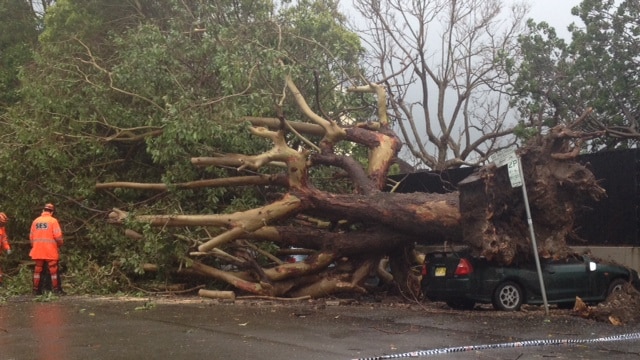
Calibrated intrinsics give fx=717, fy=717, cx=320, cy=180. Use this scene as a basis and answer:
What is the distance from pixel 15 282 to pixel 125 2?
7340 millimetres

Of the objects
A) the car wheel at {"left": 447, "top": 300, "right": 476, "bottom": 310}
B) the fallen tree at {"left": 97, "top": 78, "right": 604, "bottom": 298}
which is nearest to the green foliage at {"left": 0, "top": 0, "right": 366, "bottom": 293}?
the fallen tree at {"left": 97, "top": 78, "right": 604, "bottom": 298}

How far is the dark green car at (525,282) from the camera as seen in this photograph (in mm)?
10992

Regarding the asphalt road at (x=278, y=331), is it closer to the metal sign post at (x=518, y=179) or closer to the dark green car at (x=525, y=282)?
the dark green car at (x=525, y=282)

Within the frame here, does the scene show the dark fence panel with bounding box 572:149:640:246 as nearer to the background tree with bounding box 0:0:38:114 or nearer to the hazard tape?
the hazard tape

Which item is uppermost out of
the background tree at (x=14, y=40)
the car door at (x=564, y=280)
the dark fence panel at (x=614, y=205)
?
the background tree at (x=14, y=40)

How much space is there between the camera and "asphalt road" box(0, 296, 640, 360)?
7145mm

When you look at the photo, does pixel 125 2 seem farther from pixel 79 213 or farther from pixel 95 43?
pixel 79 213

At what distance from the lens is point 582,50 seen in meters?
20.4

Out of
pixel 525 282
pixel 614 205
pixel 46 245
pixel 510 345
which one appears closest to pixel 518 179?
pixel 525 282

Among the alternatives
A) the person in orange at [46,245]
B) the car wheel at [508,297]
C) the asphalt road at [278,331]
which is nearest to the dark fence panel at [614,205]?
the car wheel at [508,297]

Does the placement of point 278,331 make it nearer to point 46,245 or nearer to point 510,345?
point 510,345

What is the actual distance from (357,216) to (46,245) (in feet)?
17.9

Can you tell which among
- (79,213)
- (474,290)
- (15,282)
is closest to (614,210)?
(474,290)

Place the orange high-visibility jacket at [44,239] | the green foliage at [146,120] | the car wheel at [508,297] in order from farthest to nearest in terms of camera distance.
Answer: the green foliage at [146,120]
the orange high-visibility jacket at [44,239]
the car wheel at [508,297]
